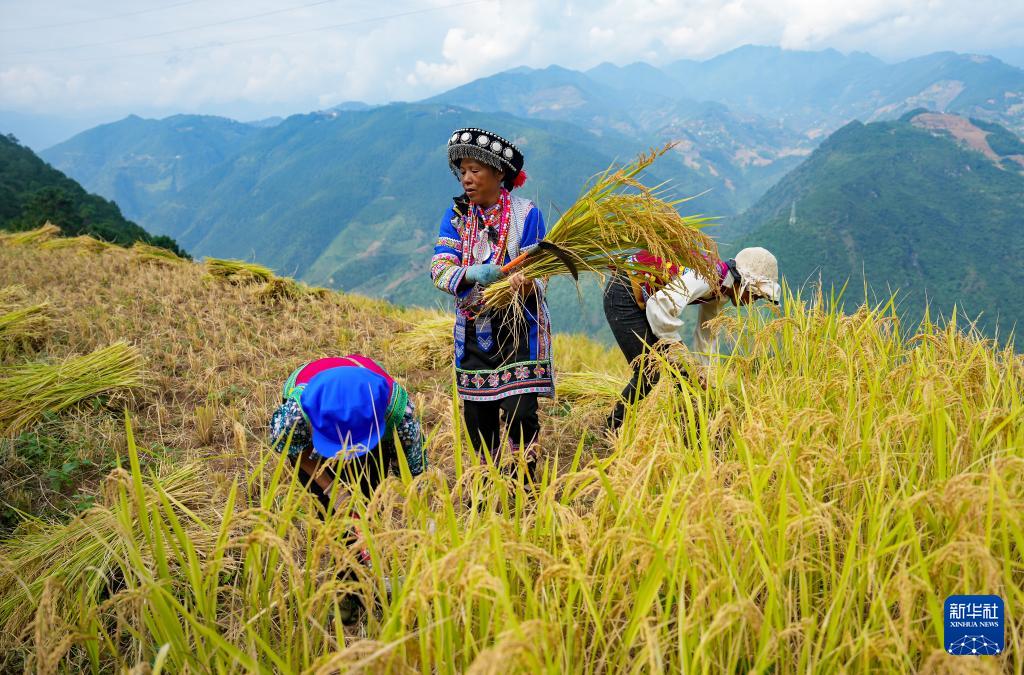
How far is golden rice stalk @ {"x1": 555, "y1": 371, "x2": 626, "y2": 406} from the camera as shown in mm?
3529

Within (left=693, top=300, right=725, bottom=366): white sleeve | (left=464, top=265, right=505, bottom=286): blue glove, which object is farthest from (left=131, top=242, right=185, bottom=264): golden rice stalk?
(left=693, top=300, right=725, bottom=366): white sleeve

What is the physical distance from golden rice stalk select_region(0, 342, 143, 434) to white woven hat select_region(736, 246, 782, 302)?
3267 millimetres

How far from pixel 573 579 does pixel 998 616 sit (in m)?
0.79

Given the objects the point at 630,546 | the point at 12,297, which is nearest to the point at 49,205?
the point at 12,297

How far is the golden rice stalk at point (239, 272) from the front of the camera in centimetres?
611

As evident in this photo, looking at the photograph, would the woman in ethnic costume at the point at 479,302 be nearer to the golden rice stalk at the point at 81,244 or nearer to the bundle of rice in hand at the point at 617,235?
the bundle of rice in hand at the point at 617,235

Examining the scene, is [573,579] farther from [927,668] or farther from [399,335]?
[399,335]

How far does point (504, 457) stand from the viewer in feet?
4.95

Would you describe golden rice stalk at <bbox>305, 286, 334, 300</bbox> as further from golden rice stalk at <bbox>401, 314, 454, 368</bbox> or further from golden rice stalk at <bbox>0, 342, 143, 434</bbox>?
golden rice stalk at <bbox>0, 342, 143, 434</bbox>

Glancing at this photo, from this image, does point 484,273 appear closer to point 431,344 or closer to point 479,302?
point 479,302

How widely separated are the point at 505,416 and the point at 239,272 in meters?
4.85

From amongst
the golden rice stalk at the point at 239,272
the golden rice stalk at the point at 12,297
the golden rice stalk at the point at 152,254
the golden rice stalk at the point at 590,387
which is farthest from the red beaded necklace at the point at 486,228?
the golden rice stalk at the point at 152,254

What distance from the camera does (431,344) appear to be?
14.8 ft

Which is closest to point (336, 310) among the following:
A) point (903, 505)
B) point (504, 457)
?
point (504, 457)
